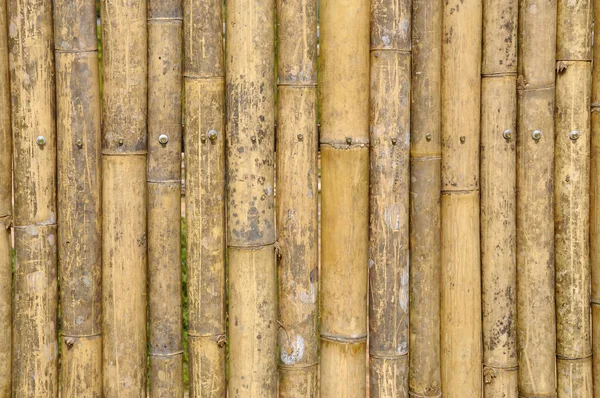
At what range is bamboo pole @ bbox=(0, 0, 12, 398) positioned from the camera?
6.89ft

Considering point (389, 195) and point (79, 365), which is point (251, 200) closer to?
point (389, 195)

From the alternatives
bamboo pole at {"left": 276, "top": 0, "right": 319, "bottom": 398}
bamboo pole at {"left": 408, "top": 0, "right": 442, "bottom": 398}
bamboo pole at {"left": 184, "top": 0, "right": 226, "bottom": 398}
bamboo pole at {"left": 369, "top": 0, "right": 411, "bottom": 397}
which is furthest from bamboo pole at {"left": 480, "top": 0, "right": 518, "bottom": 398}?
bamboo pole at {"left": 184, "top": 0, "right": 226, "bottom": 398}

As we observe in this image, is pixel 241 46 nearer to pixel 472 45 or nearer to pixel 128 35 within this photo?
pixel 128 35

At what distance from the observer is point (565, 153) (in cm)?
226

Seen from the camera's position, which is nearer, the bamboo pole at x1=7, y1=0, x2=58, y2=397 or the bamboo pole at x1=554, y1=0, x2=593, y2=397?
the bamboo pole at x1=7, y1=0, x2=58, y2=397

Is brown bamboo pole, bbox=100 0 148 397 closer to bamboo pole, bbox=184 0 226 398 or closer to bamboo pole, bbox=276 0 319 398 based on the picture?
bamboo pole, bbox=184 0 226 398

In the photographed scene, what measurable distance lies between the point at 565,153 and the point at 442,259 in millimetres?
572

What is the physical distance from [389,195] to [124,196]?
0.89 m

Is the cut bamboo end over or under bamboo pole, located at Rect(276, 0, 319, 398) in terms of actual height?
under

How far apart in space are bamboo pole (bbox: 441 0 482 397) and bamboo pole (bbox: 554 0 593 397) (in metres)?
0.30

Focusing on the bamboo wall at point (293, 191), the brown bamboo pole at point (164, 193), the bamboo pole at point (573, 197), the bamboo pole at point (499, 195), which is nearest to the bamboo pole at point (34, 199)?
the bamboo wall at point (293, 191)

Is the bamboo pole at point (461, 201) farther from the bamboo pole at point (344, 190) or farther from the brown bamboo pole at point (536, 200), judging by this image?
the bamboo pole at point (344, 190)

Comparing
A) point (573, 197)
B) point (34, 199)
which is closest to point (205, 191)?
point (34, 199)

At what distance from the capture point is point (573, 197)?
2.27 metres
